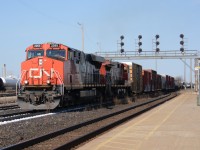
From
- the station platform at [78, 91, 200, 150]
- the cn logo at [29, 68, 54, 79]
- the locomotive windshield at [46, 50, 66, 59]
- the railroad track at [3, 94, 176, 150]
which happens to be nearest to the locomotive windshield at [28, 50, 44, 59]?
the locomotive windshield at [46, 50, 66, 59]

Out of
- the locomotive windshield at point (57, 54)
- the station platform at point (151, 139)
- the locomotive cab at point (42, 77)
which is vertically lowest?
the station platform at point (151, 139)

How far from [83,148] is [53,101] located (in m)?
10.5

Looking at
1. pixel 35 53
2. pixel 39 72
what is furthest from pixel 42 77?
pixel 35 53

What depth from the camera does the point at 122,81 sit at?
36500mm


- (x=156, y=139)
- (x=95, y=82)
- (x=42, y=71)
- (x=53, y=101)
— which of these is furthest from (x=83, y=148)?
(x=95, y=82)

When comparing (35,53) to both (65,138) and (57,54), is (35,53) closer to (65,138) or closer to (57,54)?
(57,54)

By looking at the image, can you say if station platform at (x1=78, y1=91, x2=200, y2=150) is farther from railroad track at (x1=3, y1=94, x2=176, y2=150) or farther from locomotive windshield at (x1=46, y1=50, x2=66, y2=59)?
locomotive windshield at (x1=46, y1=50, x2=66, y2=59)

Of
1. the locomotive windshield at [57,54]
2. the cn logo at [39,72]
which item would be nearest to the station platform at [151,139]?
the cn logo at [39,72]

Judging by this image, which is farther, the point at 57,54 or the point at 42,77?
the point at 57,54

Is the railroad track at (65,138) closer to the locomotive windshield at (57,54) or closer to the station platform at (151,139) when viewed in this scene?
the station platform at (151,139)

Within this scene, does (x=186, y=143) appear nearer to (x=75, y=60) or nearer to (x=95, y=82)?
(x=75, y=60)

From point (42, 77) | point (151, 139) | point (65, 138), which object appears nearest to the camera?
point (151, 139)

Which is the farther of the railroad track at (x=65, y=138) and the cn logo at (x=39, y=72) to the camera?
the cn logo at (x=39, y=72)

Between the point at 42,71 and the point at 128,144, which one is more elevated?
the point at 42,71
